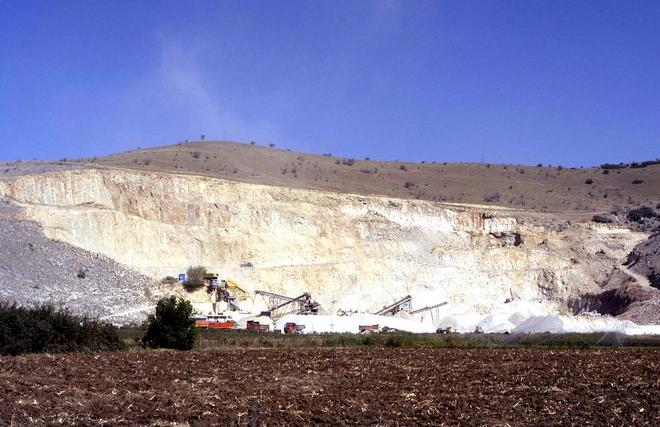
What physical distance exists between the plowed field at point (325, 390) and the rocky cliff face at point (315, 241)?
27.0m

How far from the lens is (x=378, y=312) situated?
1918 inches

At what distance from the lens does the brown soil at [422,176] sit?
3145 inches

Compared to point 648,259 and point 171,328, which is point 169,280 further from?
point 648,259

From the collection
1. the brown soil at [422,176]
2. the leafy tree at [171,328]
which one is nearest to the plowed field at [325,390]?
the leafy tree at [171,328]

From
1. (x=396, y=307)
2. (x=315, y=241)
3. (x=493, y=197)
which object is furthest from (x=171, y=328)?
(x=493, y=197)

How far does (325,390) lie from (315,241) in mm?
39587

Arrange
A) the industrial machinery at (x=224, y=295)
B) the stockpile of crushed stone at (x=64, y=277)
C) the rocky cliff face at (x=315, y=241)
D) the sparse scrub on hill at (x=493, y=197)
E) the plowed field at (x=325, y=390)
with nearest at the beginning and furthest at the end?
the plowed field at (x=325, y=390)
the stockpile of crushed stone at (x=64, y=277)
the industrial machinery at (x=224, y=295)
the rocky cliff face at (x=315, y=241)
the sparse scrub on hill at (x=493, y=197)

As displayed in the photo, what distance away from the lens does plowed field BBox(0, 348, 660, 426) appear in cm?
1295

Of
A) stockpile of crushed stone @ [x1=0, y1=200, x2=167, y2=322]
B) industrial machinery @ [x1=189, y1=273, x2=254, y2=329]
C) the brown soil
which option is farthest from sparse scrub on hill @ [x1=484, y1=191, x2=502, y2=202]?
stockpile of crushed stone @ [x1=0, y1=200, x2=167, y2=322]

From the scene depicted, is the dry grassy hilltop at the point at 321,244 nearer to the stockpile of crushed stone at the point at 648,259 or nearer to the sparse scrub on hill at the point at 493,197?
the stockpile of crushed stone at the point at 648,259

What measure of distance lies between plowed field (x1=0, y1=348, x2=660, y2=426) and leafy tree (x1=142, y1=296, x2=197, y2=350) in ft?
9.53

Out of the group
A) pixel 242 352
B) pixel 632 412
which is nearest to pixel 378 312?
pixel 242 352

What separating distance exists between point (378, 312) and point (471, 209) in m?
22.2

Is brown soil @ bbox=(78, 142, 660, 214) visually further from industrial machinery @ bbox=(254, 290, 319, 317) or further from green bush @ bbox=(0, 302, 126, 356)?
green bush @ bbox=(0, 302, 126, 356)
